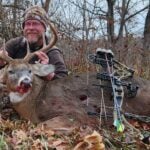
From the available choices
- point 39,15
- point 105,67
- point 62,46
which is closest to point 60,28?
point 62,46

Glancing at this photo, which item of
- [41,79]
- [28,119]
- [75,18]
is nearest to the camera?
[28,119]

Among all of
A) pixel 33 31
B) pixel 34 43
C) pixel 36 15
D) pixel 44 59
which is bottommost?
pixel 44 59

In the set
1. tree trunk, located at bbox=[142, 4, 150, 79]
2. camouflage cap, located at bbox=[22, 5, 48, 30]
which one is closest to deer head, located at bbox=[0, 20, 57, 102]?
camouflage cap, located at bbox=[22, 5, 48, 30]

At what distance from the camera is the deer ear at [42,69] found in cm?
612

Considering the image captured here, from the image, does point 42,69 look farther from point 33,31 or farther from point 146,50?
point 146,50

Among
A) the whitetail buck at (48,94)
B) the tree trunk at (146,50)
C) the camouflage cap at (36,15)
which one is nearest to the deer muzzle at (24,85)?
the whitetail buck at (48,94)

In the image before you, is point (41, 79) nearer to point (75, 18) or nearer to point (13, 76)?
point (13, 76)

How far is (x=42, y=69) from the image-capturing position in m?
6.14

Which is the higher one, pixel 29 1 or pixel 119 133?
pixel 29 1

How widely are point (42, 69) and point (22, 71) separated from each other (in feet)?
0.86

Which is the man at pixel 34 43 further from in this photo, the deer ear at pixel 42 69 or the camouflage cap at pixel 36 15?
the deer ear at pixel 42 69

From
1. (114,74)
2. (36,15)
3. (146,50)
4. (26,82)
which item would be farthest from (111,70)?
(146,50)

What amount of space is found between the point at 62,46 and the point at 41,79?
12.7 feet

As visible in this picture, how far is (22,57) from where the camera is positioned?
6.40 meters
